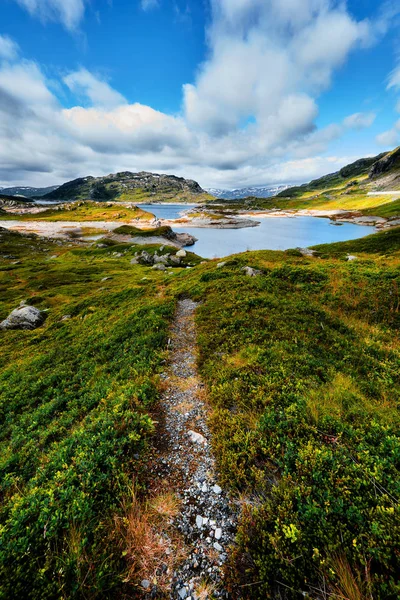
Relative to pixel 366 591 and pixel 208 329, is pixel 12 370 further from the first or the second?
pixel 366 591

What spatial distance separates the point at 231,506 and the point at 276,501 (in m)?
1.08

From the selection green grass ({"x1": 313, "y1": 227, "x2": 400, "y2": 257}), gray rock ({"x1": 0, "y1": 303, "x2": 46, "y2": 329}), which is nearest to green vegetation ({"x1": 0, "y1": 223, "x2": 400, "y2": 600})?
gray rock ({"x1": 0, "y1": 303, "x2": 46, "y2": 329})

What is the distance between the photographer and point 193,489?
5891mm

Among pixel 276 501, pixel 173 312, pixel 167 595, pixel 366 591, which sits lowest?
pixel 173 312

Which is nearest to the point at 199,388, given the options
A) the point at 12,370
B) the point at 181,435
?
the point at 181,435

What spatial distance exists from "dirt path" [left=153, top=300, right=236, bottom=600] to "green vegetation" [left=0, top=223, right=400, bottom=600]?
404mm

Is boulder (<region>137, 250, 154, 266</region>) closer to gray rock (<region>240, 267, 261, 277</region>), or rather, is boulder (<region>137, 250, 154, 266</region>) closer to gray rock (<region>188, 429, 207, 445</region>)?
gray rock (<region>240, 267, 261, 277</region>)

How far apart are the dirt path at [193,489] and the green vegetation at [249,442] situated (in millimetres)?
404

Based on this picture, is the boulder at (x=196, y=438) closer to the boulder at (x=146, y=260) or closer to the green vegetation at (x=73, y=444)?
the green vegetation at (x=73, y=444)

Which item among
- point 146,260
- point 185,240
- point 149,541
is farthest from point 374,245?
point 185,240

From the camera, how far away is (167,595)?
4.12 metres

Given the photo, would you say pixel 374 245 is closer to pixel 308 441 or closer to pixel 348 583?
pixel 308 441

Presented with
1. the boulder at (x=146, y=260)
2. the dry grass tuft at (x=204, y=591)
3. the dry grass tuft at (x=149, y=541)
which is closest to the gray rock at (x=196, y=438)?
the dry grass tuft at (x=149, y=541)

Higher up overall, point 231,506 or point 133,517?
point 133,517
